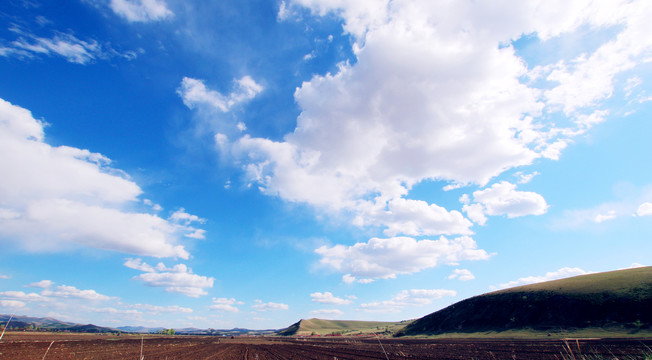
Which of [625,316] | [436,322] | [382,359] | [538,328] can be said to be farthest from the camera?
[436,322]

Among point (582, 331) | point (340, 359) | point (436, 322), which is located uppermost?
point (340, 359)

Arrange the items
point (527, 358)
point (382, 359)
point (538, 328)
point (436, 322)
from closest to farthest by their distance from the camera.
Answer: point (527, 358), point (382, 359), point (538, 328), point (436, 322)

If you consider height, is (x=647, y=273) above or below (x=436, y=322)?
above

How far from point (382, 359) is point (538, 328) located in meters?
68.1

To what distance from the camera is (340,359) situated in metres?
39.7

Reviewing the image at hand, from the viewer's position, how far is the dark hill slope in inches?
2657

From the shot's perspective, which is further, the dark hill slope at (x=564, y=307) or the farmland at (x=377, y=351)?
the dark hill slope at (x=564, y=307)

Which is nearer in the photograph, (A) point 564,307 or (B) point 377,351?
(B) point 377,351

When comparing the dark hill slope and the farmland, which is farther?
the dark hill slope

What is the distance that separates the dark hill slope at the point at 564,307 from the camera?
67.5 meters

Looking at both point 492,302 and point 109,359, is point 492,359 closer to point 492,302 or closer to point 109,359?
point 109,359

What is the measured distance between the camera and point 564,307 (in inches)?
3226

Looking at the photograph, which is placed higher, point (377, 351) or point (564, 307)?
point (564, 307)

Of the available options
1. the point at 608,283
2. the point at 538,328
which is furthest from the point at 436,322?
the point at 608,283
